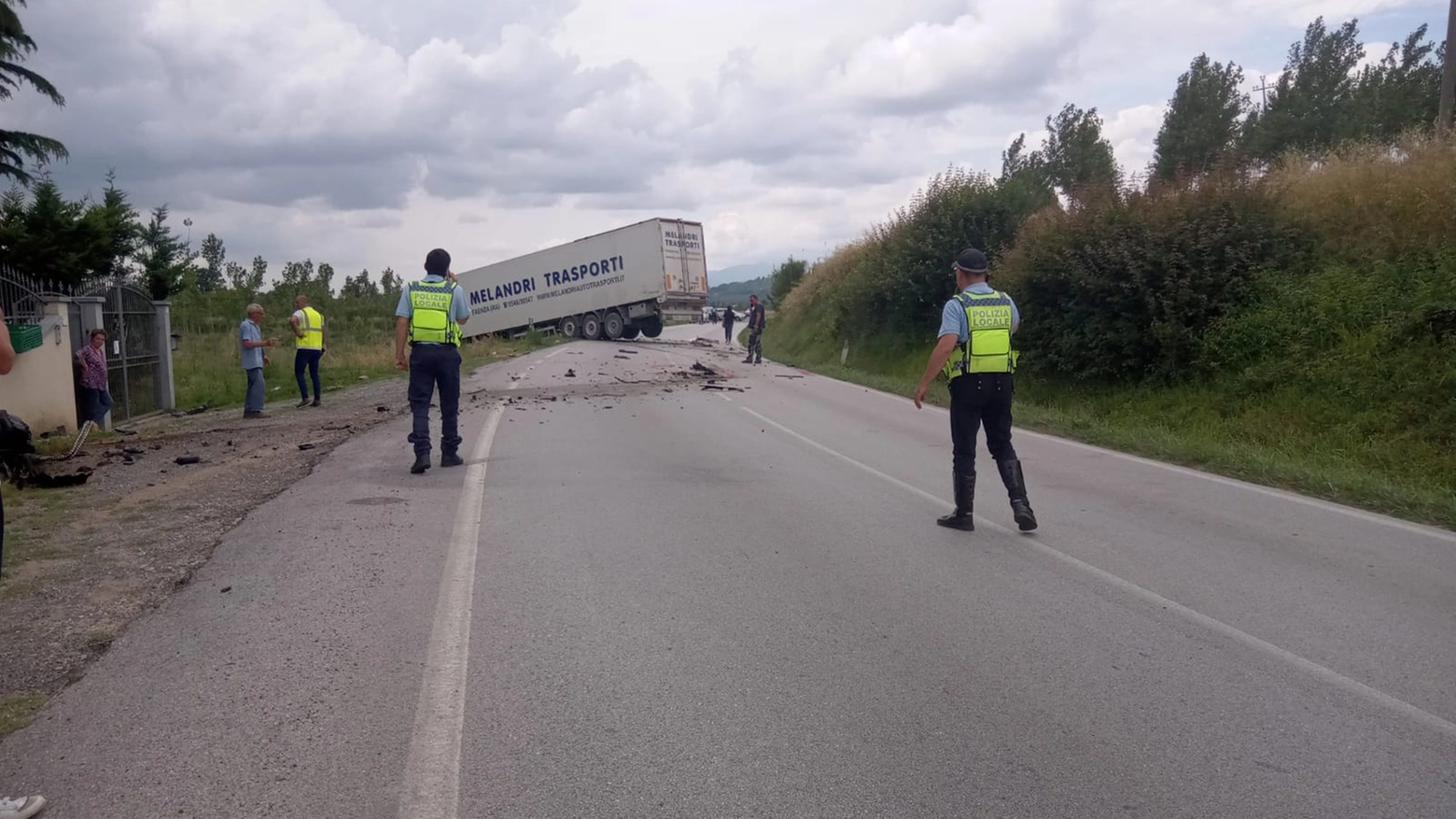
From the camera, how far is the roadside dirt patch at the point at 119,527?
5.26m

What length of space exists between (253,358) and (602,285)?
81.4 ft

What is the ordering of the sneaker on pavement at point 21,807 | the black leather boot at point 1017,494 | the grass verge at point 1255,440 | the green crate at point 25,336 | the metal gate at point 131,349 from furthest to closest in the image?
1. the metal gate at point 131,349
2. the green crate at point 25,336
3. the grass verge at point 1255,440
4. the black leather boot at point 1017,494
5. the sneaker on pavement at point 21,807

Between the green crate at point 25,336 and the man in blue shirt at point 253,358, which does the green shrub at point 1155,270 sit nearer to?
the man in blue shirt at point 253,358

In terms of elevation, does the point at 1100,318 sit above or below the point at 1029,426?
above

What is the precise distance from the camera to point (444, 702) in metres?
4.43

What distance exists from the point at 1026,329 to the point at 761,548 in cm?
1337

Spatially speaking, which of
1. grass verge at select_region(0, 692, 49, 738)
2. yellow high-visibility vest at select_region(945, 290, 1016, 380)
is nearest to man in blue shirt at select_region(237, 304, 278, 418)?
yellow high-visibility vest at select_region(945, 290, 1016, 380)

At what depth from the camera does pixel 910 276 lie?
26.5 metres

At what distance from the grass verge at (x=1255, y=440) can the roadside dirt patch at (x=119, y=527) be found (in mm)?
8487

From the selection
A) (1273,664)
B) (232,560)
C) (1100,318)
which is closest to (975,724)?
(1273,664)

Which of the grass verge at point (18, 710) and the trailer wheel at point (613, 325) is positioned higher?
the trailer wheel at point (613, 325)

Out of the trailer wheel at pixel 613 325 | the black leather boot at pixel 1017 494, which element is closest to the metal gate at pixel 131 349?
the black leather boot at pixel 1017 494

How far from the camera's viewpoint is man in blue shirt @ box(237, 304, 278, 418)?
15.9 meters

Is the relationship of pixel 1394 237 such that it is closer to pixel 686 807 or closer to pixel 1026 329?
pixel 1026 329
